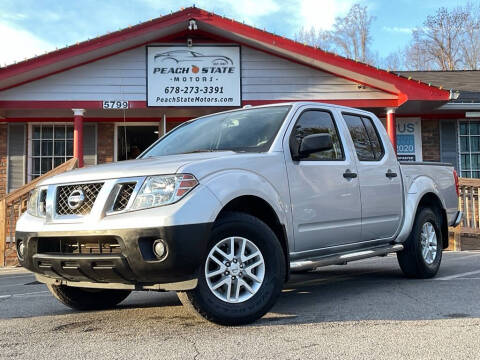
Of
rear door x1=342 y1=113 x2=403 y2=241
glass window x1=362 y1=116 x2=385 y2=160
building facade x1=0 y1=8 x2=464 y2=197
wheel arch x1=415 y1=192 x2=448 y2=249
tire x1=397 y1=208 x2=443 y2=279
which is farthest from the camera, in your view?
building facade x1=0 y1=8 x2=464 y2=197

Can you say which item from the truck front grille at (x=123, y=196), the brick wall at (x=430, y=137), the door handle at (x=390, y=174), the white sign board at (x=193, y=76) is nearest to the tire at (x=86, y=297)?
the truck front grille at (x=123, y=196)

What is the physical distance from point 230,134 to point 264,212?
3.03ft

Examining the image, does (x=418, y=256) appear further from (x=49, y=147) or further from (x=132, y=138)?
(x=49, y=147)

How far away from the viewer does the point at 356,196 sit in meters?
4.88

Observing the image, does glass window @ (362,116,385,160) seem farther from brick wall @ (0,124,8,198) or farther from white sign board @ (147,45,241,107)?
brick wall @ (0,124,8,198)

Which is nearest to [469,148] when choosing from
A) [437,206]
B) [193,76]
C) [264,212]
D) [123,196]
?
[193,76]

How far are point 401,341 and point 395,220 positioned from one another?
7.61 ft

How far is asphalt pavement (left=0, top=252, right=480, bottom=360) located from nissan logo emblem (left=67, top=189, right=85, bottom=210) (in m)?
0.94

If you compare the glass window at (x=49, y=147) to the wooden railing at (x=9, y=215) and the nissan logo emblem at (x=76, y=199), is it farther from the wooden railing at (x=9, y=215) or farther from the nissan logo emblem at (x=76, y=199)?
the nissan logo emblem at (x=76, y=199)

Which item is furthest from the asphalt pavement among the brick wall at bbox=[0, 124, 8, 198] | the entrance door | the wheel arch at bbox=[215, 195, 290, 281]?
the brick wall at bbox=[0, 124, 8, 198]

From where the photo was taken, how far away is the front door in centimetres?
429

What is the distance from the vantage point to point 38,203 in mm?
4066

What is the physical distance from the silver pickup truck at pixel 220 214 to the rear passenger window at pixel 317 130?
0.01 metres

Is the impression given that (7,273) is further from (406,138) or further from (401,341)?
(406,138)
